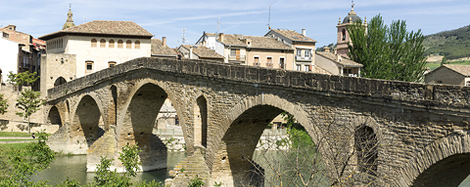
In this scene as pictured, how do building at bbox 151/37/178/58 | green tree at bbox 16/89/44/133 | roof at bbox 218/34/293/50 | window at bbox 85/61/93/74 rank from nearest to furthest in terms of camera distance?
green tree at bbox 16/89/44/133 → window at bbox 85/61/93/74 → building at bbox 151/37/178/58 → roof at bbox 218/34/293/50

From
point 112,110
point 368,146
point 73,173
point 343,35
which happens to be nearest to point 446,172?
point 368,146

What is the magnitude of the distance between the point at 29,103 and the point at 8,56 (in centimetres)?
1193

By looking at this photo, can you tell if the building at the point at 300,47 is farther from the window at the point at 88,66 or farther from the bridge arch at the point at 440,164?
the bridge arch at the point at 440,164

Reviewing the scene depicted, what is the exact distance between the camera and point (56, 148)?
3934 centimetres

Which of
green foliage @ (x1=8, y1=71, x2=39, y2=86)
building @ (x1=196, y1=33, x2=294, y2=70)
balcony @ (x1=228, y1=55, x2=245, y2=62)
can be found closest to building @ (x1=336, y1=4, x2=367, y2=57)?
building @ (x1=196, y1=33, x2=294, y2=70)

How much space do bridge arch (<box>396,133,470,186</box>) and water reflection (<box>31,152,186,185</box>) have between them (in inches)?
766

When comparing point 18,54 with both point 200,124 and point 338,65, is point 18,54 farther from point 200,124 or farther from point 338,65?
point 200,124

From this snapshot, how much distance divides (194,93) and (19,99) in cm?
2853

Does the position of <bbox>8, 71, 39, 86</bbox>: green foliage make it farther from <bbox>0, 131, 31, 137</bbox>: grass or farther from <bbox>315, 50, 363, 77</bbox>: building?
<bbox>315, 50, 363, 77</bbox>: building

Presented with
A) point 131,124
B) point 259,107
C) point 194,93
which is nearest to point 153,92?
point 131,124

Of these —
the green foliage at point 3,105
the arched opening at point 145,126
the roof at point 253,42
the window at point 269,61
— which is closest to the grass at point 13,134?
the green foliage at point 3,105

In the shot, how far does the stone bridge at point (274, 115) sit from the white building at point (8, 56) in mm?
18081

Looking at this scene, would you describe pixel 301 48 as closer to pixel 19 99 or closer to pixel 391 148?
pixel 19 99

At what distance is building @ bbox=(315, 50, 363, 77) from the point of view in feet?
190
